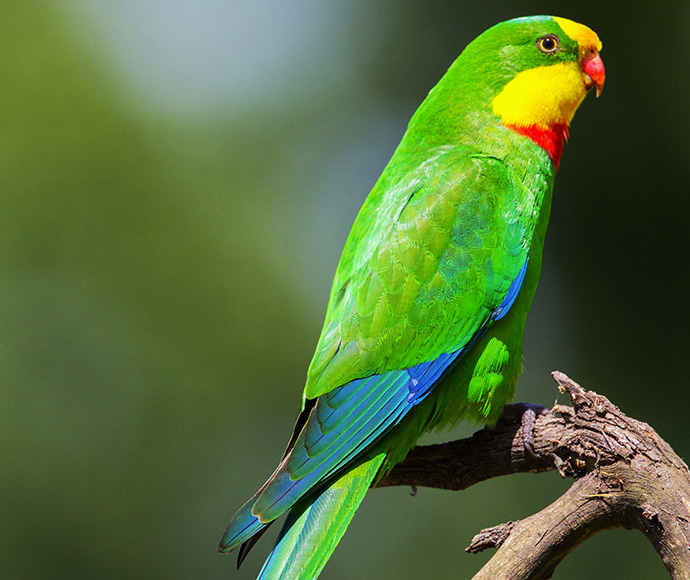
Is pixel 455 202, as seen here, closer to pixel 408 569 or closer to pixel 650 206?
pixel 650 206

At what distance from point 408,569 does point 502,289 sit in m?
4.22

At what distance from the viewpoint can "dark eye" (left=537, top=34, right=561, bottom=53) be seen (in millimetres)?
3258

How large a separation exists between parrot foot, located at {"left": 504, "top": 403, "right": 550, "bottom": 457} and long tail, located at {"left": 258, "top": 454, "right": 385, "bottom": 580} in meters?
0.59

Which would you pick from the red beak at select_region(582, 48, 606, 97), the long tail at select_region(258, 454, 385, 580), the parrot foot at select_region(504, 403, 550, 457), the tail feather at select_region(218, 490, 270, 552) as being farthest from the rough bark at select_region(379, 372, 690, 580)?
the red beak at select_region(582, 48, 606, 97)

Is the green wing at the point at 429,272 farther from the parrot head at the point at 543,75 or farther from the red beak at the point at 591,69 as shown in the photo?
the red beak at the point at 591,69

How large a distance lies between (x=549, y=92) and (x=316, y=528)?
2029 mm

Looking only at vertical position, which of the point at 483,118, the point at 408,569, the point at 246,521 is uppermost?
the point at 483,118

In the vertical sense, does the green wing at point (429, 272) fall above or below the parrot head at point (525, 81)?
below

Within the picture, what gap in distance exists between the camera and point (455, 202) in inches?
114

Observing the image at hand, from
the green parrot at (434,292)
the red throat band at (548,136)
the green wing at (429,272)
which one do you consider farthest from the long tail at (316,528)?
the red throat band at (548,136)

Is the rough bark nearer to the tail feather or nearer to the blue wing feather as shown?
the blue wing feather

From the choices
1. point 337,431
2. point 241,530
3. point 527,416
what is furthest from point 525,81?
point 241,530

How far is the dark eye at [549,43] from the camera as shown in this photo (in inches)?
128

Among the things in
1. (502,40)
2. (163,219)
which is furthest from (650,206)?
(163,219)
